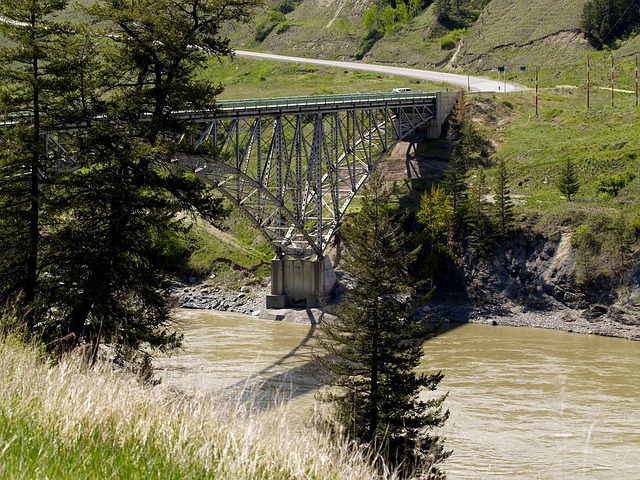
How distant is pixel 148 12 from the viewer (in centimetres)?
2211

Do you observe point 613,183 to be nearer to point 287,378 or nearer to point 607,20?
point 287,378

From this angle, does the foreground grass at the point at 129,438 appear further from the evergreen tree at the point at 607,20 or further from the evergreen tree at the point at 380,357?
the evergreen tree at the point at 607,20

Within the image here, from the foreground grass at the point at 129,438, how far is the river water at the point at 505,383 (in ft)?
27.0

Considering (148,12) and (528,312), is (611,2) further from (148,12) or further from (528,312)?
(148,12)

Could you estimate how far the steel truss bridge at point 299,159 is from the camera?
4324 centimetres

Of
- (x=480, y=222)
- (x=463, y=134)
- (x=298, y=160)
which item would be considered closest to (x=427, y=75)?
(x=463, y=134)

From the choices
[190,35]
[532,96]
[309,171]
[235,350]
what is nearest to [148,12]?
[190,35]

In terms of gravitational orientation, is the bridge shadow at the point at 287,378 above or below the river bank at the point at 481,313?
below

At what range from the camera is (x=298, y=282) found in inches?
1975

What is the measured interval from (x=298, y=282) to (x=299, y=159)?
7412 mm

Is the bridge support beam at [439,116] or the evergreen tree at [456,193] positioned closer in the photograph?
the evergreen tree at [456,193]

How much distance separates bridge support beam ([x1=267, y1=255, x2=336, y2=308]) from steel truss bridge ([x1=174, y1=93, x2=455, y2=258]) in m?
0.67

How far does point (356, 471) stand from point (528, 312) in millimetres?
38538

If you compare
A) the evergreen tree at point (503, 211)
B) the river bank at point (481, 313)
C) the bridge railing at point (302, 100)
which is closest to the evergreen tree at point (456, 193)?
the evergreen tree at point (503, 211)
